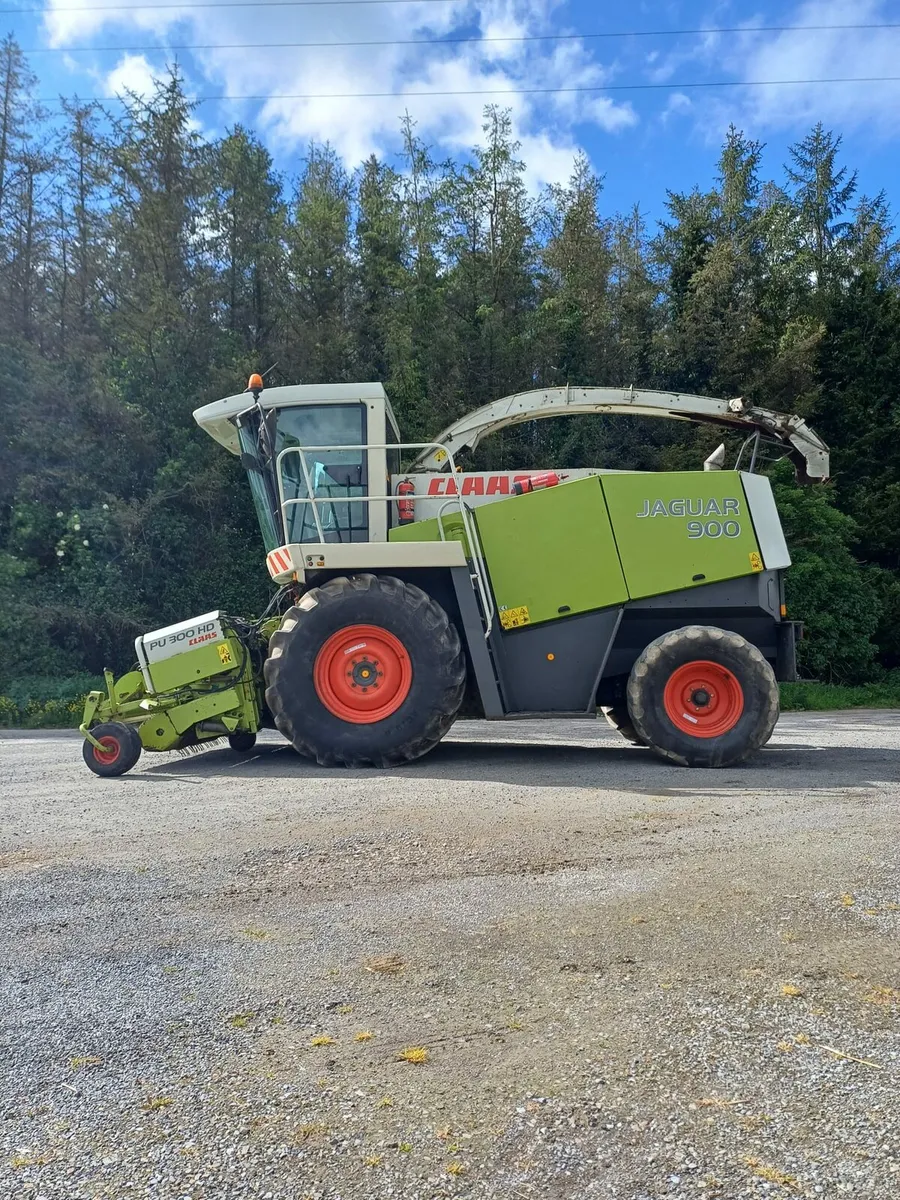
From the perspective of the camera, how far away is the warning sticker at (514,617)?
7789 mm

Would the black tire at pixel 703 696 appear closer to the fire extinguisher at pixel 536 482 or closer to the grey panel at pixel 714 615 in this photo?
the grey panel at pixel 714 615

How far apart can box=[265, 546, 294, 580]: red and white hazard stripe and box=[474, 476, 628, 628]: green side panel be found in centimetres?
167

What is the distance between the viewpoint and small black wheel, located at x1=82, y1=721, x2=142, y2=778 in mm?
7207

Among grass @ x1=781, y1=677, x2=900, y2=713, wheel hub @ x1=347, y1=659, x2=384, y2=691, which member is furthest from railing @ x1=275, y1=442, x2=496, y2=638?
grass @ x1=781, y1=677, x2=900, y2=713

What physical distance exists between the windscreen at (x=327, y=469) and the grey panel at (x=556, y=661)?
1.73 meters

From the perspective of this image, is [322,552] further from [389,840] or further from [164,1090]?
[164,1090]

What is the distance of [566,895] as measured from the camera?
3.82 metres

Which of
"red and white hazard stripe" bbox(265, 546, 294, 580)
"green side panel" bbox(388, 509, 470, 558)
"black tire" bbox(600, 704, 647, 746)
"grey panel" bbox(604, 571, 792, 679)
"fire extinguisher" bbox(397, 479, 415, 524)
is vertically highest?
"fire extinguisher" bbox(397, 479, 415, 524)

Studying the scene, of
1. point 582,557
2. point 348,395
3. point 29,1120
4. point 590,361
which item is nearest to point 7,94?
point 590,361

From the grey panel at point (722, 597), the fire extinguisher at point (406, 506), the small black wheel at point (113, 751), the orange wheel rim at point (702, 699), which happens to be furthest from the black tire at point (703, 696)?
the small black wheel at point (113, 751)

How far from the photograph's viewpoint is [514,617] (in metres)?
7.79

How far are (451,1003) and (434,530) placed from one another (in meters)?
5.50

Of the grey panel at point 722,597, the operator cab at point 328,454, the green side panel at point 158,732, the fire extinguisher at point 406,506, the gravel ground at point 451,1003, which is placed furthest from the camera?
the fire extinguisher at point 406,506

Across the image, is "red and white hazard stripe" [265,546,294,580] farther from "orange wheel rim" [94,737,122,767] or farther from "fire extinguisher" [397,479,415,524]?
"orange wheel rim" [94,737,122,767]
